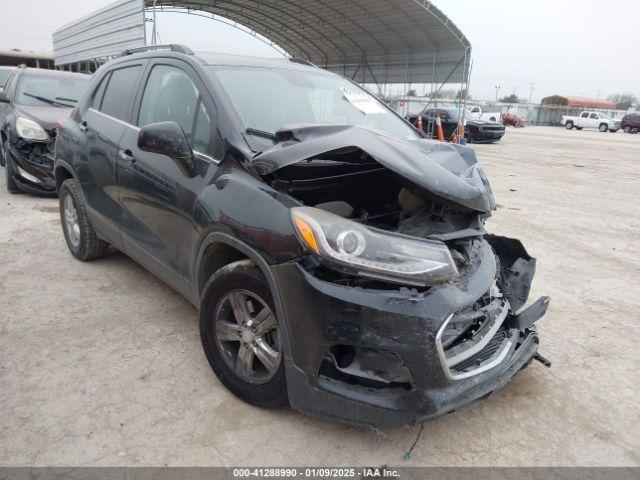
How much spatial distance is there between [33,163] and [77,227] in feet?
9.72

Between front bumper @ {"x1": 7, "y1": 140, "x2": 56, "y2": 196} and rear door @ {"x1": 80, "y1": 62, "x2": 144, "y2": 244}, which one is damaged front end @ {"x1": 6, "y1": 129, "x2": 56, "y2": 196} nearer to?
front bumper @ {"x1": 7, "y1": 140, "x2": 56, "y2": 196}

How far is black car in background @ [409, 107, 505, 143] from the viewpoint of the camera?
1922 centimetres

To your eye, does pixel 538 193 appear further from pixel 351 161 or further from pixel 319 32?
pixel 319 32

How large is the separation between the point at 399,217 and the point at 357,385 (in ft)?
2.92

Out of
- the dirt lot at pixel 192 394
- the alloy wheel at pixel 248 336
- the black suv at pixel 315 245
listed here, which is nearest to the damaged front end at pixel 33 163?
the dirt lot at pixel 192 394

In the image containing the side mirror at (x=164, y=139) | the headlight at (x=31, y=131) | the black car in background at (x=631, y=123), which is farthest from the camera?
the black car in background at (x=631, y=123)

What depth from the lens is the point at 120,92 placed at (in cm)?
377

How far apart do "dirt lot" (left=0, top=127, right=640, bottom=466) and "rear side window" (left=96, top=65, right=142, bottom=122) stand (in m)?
1.41

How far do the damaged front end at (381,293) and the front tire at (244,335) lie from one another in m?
0.20

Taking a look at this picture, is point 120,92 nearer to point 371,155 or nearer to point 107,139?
point 107,139

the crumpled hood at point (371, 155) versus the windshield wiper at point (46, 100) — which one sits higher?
the windshield wiper at point (46, 100)

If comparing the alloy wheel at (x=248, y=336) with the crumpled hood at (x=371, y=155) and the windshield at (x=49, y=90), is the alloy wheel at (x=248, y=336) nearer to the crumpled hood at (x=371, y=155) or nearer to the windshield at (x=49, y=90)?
the crumpled hood at (x=371, y=155)

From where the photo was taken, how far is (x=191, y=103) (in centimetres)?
292

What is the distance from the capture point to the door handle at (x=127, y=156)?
3252mm
